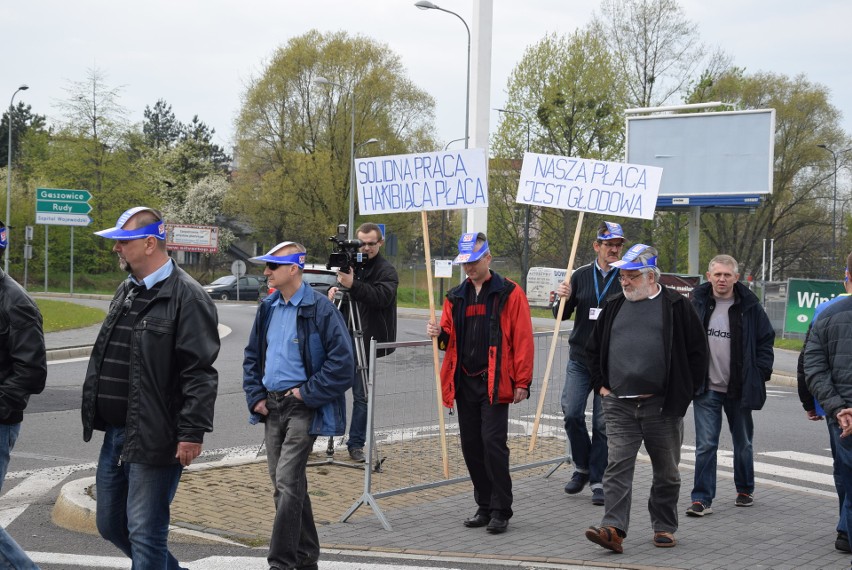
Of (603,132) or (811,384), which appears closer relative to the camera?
(811,384)

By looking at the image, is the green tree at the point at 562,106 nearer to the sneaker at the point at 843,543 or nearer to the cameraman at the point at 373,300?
the cameraman at the point at 373,300

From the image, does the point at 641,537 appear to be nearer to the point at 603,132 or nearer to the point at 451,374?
the point at 451,374

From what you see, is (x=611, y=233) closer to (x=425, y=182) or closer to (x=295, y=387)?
(x=425, y=182)

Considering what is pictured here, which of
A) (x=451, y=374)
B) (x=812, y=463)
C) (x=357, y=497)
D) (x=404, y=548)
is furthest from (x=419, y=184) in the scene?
(x=812, y=463)

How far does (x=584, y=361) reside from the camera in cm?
754

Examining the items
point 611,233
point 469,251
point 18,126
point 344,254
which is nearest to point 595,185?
point 611,233

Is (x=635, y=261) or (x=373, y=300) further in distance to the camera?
(x=373, y=300)

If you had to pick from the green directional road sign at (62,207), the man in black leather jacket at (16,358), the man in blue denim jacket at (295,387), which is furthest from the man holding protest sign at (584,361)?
the green directional road sign at (62,207)

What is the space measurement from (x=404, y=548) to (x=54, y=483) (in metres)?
3.63

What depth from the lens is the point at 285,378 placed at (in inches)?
216

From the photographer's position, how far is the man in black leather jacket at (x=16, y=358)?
4.55 m

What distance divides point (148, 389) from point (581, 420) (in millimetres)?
4156

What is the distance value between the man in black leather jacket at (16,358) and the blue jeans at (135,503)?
1.32 feet

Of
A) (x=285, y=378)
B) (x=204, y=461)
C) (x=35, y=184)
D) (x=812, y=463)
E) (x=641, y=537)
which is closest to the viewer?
(x=285, y=378)
